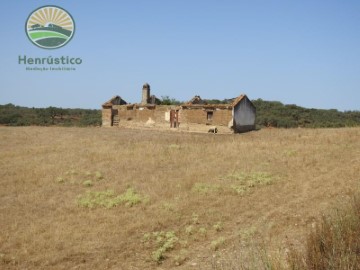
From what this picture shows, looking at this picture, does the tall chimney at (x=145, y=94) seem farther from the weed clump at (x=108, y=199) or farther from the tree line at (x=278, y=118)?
the weed clump at (x=108, y=199)

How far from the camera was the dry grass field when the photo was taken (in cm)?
815

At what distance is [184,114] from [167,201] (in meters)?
22.3

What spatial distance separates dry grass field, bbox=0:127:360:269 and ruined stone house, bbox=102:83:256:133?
10660 mm

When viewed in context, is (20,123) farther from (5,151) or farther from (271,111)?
(271,111)

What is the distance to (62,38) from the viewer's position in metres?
23.5

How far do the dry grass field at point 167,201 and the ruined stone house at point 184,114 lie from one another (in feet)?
35.0

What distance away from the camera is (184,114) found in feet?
110

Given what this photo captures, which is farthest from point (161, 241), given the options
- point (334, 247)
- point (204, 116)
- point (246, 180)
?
point (204, 116)

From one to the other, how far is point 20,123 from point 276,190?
54393 millimetres

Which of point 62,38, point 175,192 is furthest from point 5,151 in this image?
point 175,192

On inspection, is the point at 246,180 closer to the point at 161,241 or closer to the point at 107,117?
the point at 161,241

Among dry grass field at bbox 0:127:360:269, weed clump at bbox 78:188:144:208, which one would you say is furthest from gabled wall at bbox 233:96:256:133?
weed clump at bbox 78:188:144:208

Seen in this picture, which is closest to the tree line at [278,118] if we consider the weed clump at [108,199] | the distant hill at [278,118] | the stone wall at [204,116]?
the distant hill at [278,118]

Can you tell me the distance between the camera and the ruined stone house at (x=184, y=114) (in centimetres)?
3092
